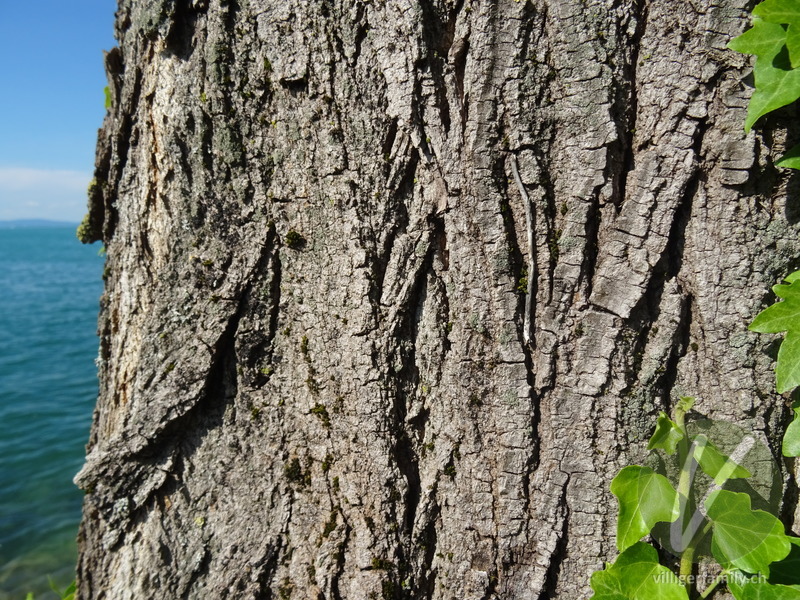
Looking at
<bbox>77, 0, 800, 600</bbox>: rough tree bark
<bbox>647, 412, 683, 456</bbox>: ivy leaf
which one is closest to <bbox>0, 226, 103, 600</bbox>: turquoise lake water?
<bbox>77, 0, 800, 600</bbox>: rough tree bark

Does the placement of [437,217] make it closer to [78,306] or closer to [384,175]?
[384,175]

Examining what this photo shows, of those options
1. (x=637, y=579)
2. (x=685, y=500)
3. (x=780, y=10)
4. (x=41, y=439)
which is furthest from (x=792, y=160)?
(x=41, y=439)

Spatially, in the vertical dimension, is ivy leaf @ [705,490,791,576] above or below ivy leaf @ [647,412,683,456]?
below

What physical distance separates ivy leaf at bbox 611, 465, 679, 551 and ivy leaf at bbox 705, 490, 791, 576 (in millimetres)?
112

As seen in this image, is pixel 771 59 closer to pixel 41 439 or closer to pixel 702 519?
pixel 702 519

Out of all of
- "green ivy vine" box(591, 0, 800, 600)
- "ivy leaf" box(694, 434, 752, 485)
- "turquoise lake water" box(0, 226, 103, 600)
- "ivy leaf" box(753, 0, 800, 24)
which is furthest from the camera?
"turquoise lake water" box(0, 226, 103, 600)

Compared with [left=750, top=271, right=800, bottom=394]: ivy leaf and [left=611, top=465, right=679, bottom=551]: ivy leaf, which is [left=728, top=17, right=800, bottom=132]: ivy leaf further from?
[left=611, top=465, right=679, bottom=551]: ivy leaf

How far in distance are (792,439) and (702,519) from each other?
0.30 m

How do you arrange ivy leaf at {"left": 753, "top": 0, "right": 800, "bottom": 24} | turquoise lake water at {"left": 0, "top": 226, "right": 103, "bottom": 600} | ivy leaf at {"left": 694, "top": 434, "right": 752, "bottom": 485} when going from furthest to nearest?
turquoise lake water at {"left": 0, "top": 226, "right": 103, "bottom": 600} → ivy leaf at {"left": 694, "top": 434, "right": 752, "bottom": 485} → ivy leaf at {"left": 753, "top": 0, "right": 800, "bottom": 24}

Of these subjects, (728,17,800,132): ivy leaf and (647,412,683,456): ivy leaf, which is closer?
(728,17,800,132): ivy leaf

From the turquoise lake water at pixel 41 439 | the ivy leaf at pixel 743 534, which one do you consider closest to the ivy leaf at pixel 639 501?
the ivy leaf at pixel 743 534

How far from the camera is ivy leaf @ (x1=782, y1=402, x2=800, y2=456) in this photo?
128 centimetres

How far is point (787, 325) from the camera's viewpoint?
48.9 inches

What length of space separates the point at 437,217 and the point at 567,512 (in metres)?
0.81
